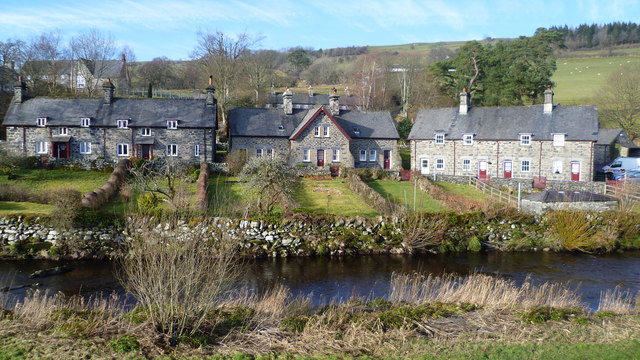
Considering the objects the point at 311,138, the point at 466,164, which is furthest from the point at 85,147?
the point at 466,164

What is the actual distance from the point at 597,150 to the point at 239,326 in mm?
52978

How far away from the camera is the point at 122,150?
42.5 meters

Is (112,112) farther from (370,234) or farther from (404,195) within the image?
(370,234)

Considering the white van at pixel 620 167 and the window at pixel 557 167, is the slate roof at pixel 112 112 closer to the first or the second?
the window at pixel 557 167

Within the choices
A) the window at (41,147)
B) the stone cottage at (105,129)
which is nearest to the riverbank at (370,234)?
the stone cottage at (105,129)

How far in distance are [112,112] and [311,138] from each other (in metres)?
17.0

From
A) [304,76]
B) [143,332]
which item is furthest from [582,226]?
[304,76]

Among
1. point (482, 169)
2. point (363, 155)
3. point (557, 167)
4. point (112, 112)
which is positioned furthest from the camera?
point (363, 155)

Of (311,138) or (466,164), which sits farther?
(311,138)

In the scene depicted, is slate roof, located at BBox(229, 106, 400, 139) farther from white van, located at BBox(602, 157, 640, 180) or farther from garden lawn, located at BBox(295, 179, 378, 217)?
white van, located at BBox(602, 157, 640, 180)

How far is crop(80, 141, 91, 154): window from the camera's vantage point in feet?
138

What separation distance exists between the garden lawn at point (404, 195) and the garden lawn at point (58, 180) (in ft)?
62.7

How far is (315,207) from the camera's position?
28.7m

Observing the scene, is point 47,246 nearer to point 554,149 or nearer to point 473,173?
point 473,173
